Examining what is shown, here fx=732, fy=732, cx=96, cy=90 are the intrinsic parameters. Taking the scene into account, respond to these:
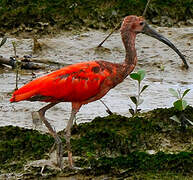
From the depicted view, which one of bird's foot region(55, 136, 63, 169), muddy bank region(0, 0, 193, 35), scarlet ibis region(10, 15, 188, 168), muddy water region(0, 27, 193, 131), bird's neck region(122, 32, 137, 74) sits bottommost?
muddy water region(0, 27, 193, 131)

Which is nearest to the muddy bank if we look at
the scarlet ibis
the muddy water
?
the muddy water

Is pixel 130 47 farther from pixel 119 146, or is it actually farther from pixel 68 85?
pixel 119 146

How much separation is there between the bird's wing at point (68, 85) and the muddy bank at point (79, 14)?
19.8ft

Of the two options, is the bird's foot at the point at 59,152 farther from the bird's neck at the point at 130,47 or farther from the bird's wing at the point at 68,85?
the bird's neck at the point at 130,47

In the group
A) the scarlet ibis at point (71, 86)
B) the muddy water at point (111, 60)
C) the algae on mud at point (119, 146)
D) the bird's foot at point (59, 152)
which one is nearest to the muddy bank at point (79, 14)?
the muddy water at point (111, 60)

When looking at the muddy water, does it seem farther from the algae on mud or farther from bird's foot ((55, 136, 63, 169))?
bird's foot ((55, 136, 63, 169))

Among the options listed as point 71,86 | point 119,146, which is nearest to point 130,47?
point 71,86

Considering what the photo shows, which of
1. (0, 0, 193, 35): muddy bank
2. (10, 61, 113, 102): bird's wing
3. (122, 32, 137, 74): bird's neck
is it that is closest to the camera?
(10, 61, 113, 102): bird's wing

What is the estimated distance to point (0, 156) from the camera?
7871 mm

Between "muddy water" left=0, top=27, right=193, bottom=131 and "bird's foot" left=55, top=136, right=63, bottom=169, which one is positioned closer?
"bird's foot" left=55, top=136, right=63, bottom=169

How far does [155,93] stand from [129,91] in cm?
39

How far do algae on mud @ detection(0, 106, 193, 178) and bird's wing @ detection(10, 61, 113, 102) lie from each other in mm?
597

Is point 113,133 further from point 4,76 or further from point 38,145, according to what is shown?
point 4,76

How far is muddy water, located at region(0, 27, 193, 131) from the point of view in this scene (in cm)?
989
